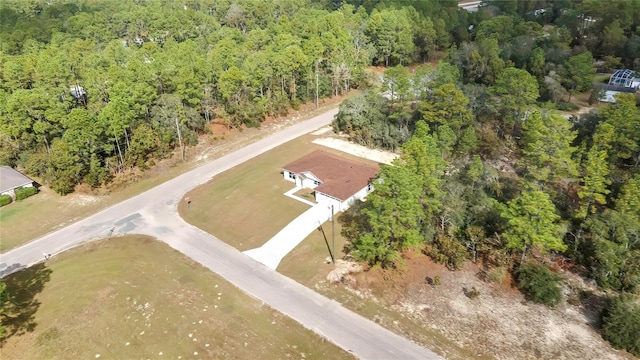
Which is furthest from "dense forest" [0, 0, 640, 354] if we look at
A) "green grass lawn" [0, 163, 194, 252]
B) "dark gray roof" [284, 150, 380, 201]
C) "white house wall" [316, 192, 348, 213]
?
"dark gray roof" [284, 150, 380, 201]

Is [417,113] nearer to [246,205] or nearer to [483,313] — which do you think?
[246,205]

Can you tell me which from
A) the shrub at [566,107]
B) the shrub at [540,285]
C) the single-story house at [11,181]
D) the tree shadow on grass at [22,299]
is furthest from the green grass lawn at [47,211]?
the shrub at [566,107]

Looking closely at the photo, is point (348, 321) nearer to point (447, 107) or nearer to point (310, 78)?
point (447, 107)

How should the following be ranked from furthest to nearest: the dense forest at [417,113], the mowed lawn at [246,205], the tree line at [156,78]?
the tree line at [156,78]
the mowed lawn at [246,205]
the dense forest at [417,113]

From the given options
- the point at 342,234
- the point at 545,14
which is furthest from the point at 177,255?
the point at 545,14

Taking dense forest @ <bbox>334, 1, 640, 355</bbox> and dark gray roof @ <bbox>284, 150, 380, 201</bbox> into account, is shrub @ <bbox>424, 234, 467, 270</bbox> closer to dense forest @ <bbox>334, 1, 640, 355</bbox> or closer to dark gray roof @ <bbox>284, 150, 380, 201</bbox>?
dense forest @ <bbox>334, 1, 640, 355</bbox>

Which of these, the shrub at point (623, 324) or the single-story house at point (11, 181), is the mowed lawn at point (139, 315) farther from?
the shrub at point (623, 324)
